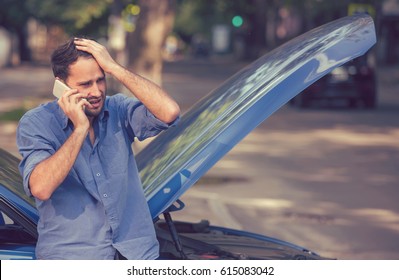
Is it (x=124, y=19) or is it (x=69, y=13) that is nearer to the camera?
(x=124, y=19)

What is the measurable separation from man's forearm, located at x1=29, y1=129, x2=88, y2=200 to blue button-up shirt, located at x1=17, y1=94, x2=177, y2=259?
0.15 ft

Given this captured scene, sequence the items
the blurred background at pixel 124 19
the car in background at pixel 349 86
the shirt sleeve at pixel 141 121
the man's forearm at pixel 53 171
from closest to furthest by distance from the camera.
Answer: the man's forearm at pixel 53 171 → the shirt sleeve at pixel 141 121 → the car in background at pixel 349 86 → the blurred background at pixel 124 19

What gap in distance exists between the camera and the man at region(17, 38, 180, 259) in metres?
3.12

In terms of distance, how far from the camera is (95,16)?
59.9 metres

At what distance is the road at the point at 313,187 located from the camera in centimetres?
885

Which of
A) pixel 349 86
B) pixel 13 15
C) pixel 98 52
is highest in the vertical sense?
pixel 13 15

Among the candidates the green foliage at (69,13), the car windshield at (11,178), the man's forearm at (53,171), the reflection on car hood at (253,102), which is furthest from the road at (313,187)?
the green foliage at (69,13)

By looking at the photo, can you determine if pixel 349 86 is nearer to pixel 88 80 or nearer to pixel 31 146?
pixel 88 80

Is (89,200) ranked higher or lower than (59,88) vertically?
lower

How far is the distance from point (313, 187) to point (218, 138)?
8762mm

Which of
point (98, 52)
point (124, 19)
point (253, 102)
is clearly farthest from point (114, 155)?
point (124, 19)

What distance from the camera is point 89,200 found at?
3.18 metres

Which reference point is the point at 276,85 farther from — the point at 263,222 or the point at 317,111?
the point at 317,111

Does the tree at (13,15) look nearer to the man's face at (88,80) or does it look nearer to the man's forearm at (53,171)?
the man's face at (88,80)
